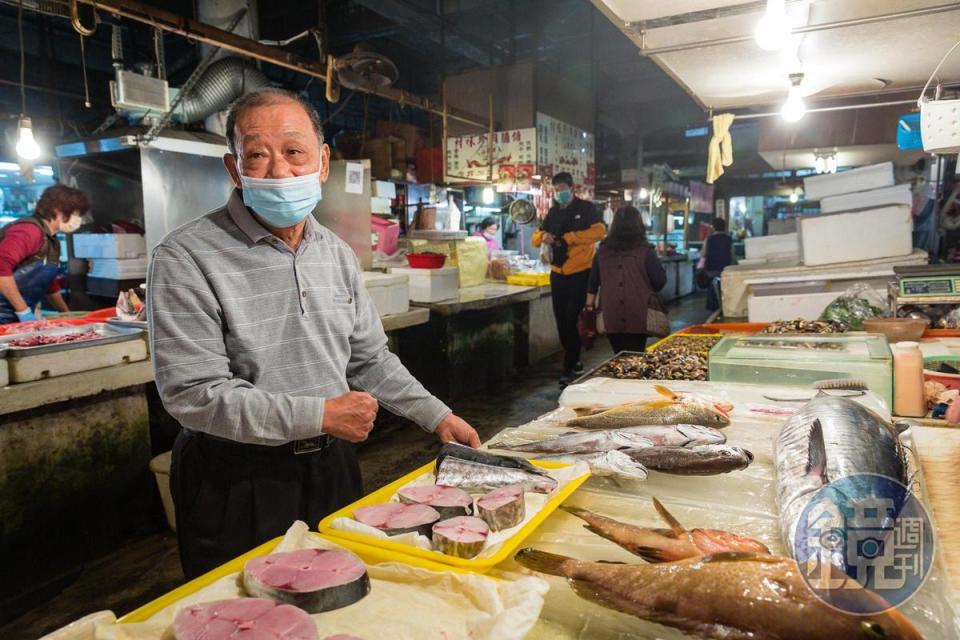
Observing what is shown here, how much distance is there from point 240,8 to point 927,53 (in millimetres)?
6792

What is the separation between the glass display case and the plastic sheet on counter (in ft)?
0.29

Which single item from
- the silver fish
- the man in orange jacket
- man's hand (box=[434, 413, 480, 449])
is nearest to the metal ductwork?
the man in orange jacket

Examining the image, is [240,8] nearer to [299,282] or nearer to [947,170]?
[299,282]

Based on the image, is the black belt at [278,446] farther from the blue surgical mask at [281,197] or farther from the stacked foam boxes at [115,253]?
the stacked foam boxes at [115,253]

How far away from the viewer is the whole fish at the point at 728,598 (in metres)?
1.04

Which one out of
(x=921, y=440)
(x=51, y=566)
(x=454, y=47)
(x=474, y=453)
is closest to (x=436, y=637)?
(x=474, y=453)

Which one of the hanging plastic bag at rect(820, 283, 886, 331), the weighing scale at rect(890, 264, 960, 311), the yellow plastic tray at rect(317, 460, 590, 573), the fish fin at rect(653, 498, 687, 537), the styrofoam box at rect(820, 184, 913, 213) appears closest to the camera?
the yellow plastic tray at rect(317, 460, 590, 573)

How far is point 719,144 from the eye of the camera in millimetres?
A: 4988

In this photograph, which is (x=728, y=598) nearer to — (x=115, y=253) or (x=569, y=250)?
(x=569, y=250)

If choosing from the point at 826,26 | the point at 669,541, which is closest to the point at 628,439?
the point at 669,541

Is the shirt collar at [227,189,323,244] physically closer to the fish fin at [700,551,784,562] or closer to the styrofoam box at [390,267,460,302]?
the fish fin at [700,551,784,562]

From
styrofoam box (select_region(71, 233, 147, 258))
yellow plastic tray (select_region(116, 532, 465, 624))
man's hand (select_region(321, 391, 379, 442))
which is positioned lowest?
yellow plastic tray (select_region(116, 532, 465, 624))

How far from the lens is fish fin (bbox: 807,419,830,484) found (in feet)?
5.34

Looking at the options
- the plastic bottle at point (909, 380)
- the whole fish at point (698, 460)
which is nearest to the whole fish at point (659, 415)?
the whole fish at point (698, 460)
